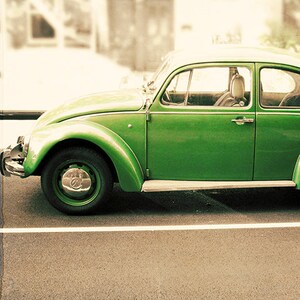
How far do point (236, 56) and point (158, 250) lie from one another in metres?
2.22

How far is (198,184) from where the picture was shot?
688 centimetres

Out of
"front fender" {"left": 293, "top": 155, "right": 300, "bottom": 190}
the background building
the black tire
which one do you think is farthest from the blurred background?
"front fender" {"left": 293, "top": 155, "right": 300, "bottom": 190}

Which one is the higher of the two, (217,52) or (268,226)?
(217,52)

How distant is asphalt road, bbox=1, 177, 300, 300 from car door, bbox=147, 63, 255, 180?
0.47 metres

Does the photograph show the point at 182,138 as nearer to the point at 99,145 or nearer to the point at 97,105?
the point at 99,145

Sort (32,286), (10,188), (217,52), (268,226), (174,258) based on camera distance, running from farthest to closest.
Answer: (10,188)
(217,52)
(268,226)
(174,258)
(32,286)

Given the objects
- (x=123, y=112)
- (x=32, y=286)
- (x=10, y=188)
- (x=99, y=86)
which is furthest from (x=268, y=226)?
(x=99, y=86)

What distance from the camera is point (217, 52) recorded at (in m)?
7.09

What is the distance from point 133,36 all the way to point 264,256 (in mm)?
16037

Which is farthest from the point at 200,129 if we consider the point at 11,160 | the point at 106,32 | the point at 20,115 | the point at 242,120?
the point at 106,32

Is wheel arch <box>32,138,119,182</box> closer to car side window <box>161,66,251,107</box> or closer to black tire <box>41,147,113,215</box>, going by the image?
black tire <box>41,147,113,215</box>

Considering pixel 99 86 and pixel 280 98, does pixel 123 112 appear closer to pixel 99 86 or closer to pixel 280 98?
pixel 280 98

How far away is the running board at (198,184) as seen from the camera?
6816mm

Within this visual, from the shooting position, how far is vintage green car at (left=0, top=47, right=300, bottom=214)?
6812 mm
